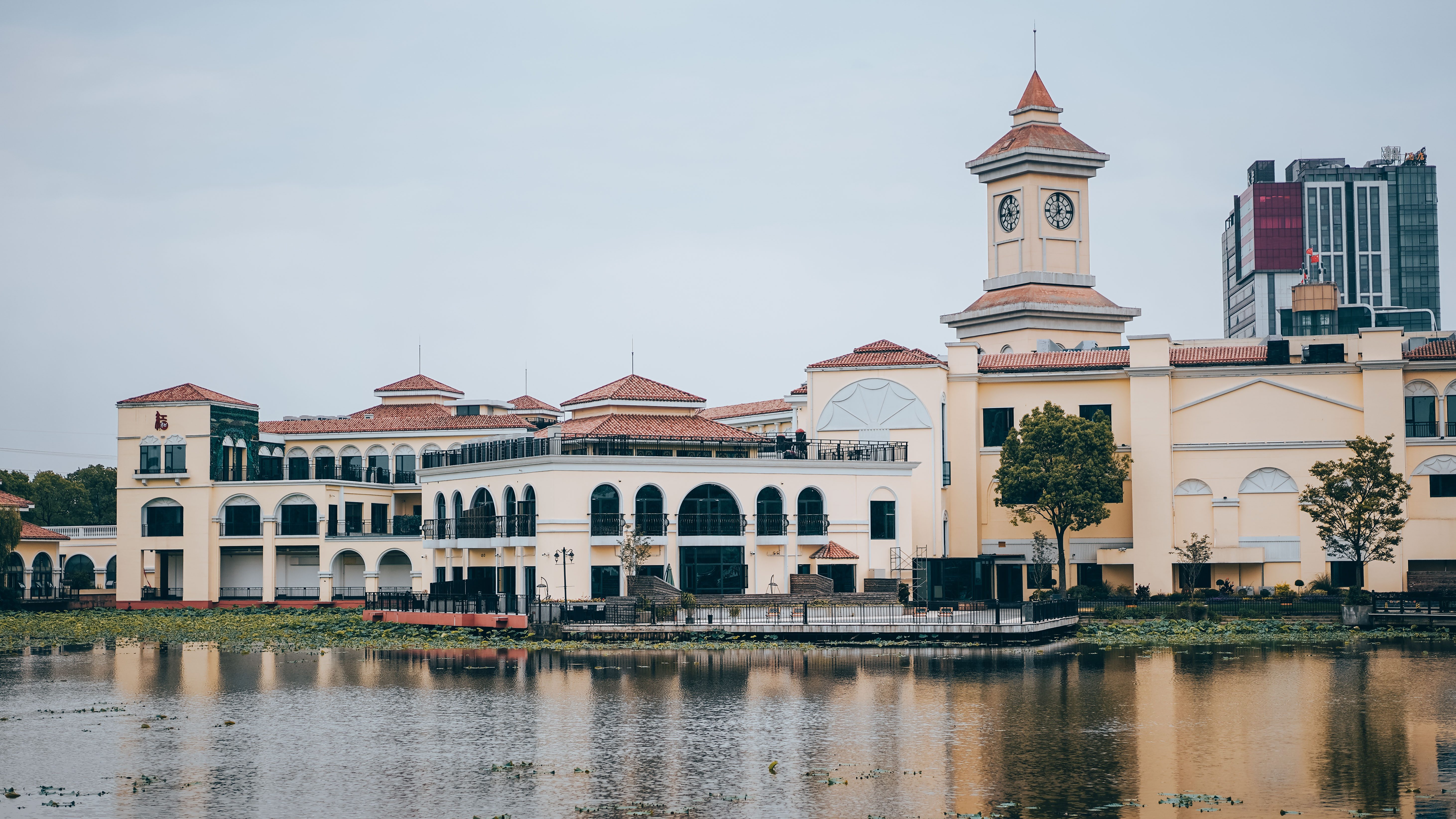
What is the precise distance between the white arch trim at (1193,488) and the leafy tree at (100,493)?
77866mm

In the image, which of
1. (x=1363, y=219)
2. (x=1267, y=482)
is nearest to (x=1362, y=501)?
(x=1267, y=482)

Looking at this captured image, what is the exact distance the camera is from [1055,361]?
77.9 meters

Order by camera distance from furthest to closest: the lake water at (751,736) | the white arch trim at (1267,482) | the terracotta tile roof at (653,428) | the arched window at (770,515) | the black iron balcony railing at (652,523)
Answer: the white arch trim at (1267,482) < the arched window at (770,515) < the terracotta tile roof at (653,428) < the black iron balcony railing at (652,523) < the lake water at (751,736)

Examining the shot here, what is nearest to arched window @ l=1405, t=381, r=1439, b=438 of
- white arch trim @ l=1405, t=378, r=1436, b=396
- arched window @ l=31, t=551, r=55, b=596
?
white arch trim @ l=1405, t=378, r=1436, b=396

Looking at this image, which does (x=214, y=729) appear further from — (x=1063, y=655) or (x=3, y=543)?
(x=3, y=543)

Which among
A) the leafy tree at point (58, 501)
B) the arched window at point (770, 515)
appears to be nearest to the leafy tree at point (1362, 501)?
the arched window at point (770, 515)

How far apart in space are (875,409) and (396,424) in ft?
97.4

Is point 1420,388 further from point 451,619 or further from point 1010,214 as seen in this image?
point 451,619

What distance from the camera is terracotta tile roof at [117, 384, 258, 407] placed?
82312 millimetres

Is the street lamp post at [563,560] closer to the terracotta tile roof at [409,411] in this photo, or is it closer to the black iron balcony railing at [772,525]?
the black iron balcony railing at [772,525]

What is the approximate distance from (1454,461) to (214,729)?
2247 inches

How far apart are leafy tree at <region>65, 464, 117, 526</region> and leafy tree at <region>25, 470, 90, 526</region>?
512 mm

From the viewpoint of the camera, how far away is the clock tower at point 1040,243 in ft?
290

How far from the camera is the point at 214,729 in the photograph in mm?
34375
